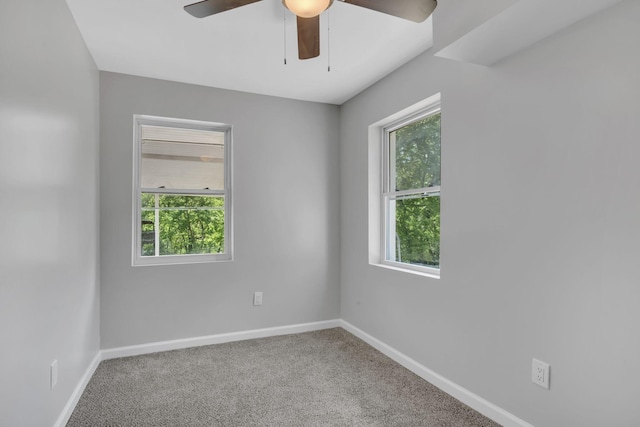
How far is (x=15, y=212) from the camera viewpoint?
56.2 inches

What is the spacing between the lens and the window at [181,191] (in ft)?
10.4

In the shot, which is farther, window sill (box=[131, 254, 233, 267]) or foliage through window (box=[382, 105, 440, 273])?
window sill (box=[131, 254, 233, 267])

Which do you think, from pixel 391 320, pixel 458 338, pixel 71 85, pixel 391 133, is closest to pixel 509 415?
pixel 458 338

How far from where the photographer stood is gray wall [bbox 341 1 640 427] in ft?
4.83

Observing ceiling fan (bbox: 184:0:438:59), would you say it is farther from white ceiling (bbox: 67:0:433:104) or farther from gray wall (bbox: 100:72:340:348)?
gray wall (bbox: 100:72:340:348)

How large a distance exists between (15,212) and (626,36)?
2529 millimetres

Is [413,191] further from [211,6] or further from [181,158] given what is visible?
[181,158]

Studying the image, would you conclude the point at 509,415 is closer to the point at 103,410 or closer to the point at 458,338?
the point at 458,338

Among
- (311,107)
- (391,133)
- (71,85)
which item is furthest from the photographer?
(311,107)

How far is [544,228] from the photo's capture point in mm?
1770

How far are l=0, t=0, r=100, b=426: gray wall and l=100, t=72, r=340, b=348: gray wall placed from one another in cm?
47

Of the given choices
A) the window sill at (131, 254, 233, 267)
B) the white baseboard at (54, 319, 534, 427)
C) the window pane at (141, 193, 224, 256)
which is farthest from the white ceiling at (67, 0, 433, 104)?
the white baseboard at (54, 319, 534, 427)

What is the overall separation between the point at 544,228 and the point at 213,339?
2752 mm

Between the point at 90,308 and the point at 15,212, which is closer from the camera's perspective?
the point at 15,212
